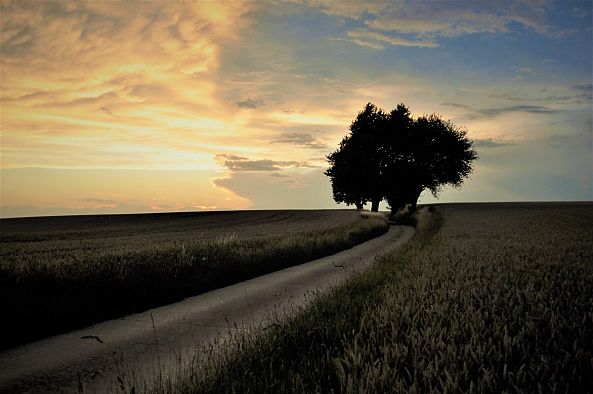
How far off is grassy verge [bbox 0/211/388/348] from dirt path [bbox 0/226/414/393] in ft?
1.74

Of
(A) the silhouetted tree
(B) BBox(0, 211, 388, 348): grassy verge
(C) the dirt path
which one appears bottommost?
(C) the dirt path

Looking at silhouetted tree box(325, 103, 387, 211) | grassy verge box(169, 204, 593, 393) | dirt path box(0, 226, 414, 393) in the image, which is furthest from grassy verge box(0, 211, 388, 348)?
silhouetted tree box(325, 103, 387, 211)

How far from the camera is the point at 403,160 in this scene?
60.1 m

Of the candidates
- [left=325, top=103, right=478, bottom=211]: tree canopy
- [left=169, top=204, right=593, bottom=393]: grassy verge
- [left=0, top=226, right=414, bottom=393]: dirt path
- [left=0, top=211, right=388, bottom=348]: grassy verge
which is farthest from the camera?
[left=325, top=103, right=478, bottom=211]: tree canopy

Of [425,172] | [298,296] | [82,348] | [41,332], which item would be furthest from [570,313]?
[425,172]

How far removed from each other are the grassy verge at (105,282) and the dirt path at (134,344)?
1.74ft

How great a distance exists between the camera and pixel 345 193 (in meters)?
63.8

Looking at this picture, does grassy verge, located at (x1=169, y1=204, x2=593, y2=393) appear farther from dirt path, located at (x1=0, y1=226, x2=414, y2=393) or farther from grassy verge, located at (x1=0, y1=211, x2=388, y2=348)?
grassy verge, located at (x1=0, y1=211, x2=388, y2=348)

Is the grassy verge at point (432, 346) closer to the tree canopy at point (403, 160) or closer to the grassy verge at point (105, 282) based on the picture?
the grassy verge at point (105, 282)

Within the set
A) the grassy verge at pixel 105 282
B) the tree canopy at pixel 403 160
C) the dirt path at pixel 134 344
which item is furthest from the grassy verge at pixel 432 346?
the tree canopy at pixel 403 160

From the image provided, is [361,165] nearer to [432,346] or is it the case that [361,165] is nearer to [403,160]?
[403,160]

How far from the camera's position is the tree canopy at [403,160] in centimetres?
5934

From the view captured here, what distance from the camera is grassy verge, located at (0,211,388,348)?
8180 millimetres

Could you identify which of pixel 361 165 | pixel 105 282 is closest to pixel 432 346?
pixel 105 282
